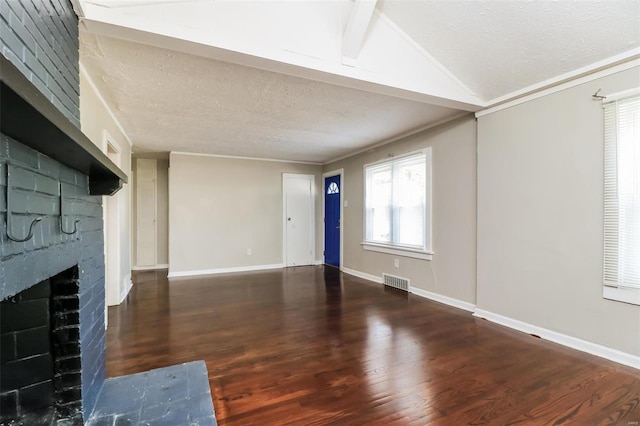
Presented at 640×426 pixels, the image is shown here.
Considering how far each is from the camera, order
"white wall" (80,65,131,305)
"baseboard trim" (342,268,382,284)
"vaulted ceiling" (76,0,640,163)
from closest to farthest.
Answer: "vaulted ceiling" (76,0,640,163)
"white wall" (80,65,131,305)
"baseboard trim" (342,268,382,284)

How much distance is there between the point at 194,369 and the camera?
83.9 inches

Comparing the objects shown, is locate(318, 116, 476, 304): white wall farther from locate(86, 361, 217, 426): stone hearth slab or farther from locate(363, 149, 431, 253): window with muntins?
locate(86, 361, 217, 426): stone hearth slab

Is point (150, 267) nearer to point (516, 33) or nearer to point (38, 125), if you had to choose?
point (38, 125)

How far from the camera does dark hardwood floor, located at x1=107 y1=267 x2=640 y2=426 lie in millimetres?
1727

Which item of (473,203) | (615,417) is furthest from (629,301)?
(473,203)

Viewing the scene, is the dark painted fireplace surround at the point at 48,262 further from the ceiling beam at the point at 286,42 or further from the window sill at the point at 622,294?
the window sill at the point at 622,294

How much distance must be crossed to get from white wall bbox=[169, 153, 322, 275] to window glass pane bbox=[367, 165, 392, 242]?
1978 millimetres

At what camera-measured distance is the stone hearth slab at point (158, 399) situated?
1.60m

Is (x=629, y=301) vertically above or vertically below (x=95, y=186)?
below

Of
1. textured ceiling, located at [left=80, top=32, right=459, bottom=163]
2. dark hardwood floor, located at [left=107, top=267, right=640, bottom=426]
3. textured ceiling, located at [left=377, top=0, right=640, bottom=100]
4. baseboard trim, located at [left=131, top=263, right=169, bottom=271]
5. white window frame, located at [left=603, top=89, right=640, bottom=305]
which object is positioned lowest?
baseboard trim, located at [left=131, top=263, right=169, bottom=271]

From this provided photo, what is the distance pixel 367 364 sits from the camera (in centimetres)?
228

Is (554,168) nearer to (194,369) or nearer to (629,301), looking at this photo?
(629,301)

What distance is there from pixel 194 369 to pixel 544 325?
3.05 metres

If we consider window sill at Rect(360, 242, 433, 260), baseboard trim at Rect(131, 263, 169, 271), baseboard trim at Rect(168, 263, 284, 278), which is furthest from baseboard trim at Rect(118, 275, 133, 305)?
window sill at Rect(360, 242, 433, 260)
